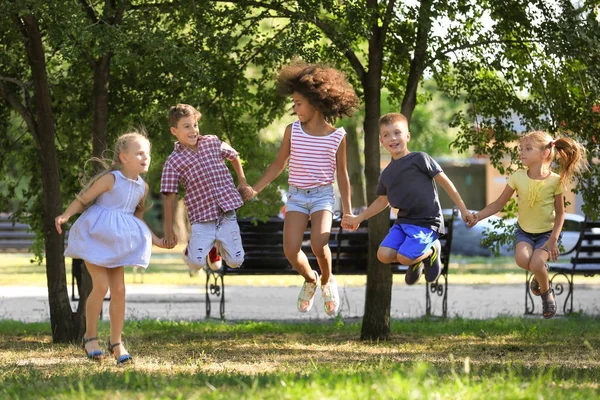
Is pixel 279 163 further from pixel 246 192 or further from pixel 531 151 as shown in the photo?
pixel 531 151

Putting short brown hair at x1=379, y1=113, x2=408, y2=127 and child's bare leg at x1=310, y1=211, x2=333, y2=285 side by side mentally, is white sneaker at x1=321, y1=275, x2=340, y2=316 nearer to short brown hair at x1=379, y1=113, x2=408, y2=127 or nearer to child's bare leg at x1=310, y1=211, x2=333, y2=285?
child's bare leg at x1=310, y1=211, x2=333, y2=285

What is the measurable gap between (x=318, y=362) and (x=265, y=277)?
15755mm

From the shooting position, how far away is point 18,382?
288 inches

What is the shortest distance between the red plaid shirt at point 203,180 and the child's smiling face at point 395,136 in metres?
1.32

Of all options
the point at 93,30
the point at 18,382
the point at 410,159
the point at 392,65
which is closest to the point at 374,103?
the point at 392,65

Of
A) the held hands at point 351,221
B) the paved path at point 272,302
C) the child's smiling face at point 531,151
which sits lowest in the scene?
the paved path at point 272,302

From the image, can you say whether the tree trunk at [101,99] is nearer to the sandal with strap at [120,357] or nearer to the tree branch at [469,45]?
the sandal with strap at [120,357]

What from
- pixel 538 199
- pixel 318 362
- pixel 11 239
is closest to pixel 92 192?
pixel 318 362

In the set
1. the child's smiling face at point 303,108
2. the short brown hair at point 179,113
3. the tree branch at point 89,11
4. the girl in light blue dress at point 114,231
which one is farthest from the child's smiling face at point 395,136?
the tree branch at point 89,11

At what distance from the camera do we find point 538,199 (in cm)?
1041

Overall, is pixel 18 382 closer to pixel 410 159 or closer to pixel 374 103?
pixel 410 159

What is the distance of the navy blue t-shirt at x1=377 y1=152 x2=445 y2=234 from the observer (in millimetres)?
10062

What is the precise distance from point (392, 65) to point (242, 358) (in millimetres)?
4474

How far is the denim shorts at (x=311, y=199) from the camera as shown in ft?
32.9
